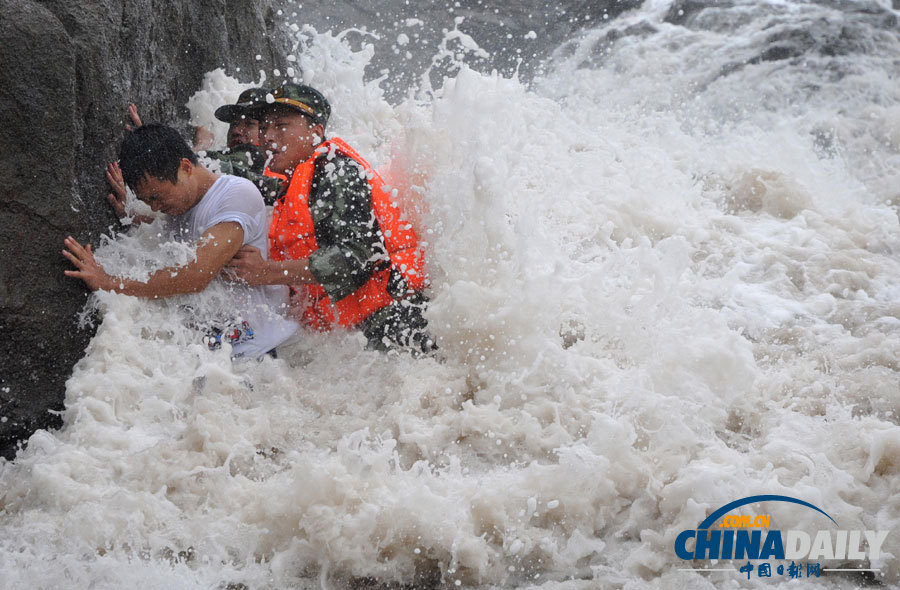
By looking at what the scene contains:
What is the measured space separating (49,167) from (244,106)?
0.95 meters

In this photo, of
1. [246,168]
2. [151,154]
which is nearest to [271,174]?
[246,168]

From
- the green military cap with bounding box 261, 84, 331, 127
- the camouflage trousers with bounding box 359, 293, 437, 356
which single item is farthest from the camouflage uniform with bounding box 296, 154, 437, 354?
the green military cap with bounding box 261, 84, 331, 127

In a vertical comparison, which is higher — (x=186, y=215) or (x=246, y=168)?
(x=246, y=168)

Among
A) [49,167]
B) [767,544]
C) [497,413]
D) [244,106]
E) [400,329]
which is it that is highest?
[244,106]

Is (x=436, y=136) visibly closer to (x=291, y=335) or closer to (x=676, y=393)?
(x=291, y=335)

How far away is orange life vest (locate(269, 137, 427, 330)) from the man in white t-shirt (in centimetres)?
13

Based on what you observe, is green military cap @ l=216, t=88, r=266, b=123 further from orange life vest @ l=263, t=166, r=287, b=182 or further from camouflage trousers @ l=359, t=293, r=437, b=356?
camouflage trousers @ l=359, t=293, r=437, b=356

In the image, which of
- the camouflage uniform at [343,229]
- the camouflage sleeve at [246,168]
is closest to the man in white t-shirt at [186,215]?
the camouflage uniform at [343,229]

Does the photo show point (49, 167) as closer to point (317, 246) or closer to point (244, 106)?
point (244, 106)

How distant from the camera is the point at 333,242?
11.0ft

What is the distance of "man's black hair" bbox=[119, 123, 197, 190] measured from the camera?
116 inches

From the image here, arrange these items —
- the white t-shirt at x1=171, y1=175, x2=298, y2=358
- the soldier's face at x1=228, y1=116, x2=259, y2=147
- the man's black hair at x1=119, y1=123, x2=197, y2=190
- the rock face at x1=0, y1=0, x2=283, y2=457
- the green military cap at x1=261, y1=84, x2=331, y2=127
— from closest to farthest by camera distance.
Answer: the rock face at x1=0, y1=0, x2=283, y2=457
the man's black hair at x1=119, y1=123, x2=197, y2=190
the white t-shirt at x1=171, y1=175, x2=298, y2=358
the green military cap at x1=261, y1=84, x2=331, y2=127
the soldier's face at x1=228, y1=116, x2=259, y2=147

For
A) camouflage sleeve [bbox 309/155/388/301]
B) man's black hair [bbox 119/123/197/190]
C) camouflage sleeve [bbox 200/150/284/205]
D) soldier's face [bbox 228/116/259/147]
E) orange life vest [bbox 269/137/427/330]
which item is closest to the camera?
man's black hair [bbox 119/123/197/190]

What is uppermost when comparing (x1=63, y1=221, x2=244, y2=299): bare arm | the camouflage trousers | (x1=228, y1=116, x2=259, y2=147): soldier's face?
(x1=228, y1=116, x2=259, y2=147): soldier's face
